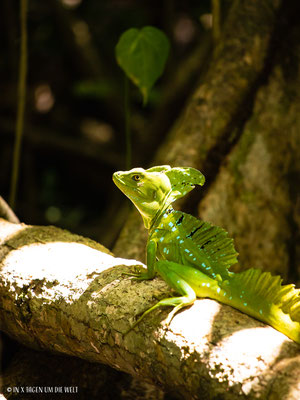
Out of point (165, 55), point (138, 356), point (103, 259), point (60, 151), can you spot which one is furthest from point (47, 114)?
point (138, 356)

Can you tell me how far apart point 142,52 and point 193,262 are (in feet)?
6.02

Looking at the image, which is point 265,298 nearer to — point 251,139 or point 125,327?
point 125,327

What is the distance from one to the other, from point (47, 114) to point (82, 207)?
1574 millimetres

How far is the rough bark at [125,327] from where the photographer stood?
4.99ft

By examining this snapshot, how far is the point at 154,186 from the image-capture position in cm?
206

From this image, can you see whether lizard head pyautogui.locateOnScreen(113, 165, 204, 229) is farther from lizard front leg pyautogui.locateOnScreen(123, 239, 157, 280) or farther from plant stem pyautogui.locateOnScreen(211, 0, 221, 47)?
plant stem pyautogui.locateOnScreen(211, 0, 221, 47)

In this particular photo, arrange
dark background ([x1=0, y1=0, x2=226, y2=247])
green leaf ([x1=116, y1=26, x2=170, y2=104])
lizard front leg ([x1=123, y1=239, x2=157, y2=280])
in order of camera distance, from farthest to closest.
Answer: dark background ([x1=0, y1=0, x2=226, y2=247]) < green leaf ([x1=116, y1=26, x2=170, y2=104]) < lizard front leg ([x1=123, y1=239, x2=157, y2=280])

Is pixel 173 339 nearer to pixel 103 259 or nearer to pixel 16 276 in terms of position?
pixel 103 259

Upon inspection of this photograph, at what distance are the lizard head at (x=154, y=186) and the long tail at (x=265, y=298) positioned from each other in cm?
47

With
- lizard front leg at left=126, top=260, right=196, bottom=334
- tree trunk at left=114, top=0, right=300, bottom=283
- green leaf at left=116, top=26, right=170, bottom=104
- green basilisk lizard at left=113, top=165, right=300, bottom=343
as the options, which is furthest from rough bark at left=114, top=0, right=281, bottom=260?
lizard front leg at left=126, top=260, right=196, bottom=334

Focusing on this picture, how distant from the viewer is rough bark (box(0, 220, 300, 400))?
152 centimetres

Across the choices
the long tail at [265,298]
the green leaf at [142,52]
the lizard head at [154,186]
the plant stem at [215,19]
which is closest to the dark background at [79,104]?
the plant stem at [215,19]

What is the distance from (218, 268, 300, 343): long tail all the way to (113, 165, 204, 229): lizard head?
18.4 inches

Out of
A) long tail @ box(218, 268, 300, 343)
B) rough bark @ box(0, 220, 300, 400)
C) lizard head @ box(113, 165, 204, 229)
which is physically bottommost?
rough bark @ box(0, 220, 300, 400)
